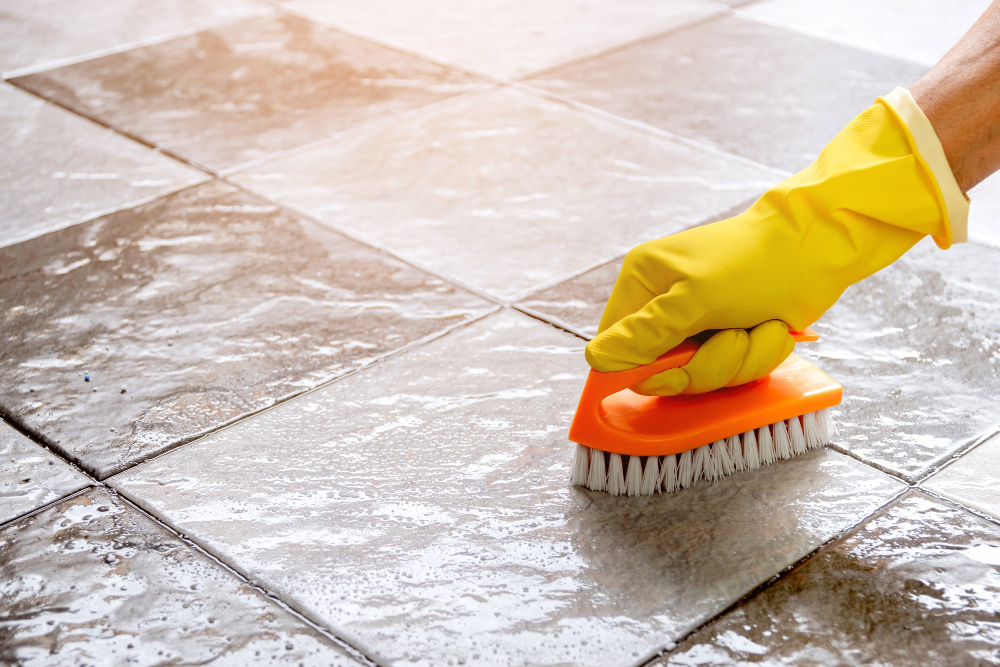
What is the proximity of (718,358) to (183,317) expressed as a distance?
3.73ft

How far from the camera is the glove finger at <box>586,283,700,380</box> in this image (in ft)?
4.74

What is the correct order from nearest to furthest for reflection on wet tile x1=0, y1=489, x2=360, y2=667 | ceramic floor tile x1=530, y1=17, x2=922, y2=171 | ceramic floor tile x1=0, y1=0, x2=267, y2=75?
1. reflection on wet tile x1=0, y1=489, x2=360, y2=667
2. ceramic floor tile x1=530, y1=17, x2=922, y2=171
3. ceramic floor tile x1=0, y1=0, x2=267, y2=75

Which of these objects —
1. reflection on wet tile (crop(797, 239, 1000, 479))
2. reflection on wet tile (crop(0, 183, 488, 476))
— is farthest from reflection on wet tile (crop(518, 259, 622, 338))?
reflection on wet tile (crop(797, 239, 1000, 479))

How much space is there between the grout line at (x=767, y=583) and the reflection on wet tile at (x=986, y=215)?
1030mm

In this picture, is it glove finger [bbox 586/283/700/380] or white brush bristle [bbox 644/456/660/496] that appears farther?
white brush bristle [bbox 644/456/660/496]

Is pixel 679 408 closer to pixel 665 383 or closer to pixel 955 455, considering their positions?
pixel 665 383

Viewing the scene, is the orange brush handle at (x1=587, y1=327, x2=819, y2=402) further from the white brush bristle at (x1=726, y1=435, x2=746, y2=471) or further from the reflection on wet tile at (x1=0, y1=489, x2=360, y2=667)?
the reflection on wet tile at (x1=0, y1=489, x2=360, y2=667)

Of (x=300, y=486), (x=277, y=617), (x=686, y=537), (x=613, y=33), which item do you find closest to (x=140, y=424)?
(x=300, y=486)

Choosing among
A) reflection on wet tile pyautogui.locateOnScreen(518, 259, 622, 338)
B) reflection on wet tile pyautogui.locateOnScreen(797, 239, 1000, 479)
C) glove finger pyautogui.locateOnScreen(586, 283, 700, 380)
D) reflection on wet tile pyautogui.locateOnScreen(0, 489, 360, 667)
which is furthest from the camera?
reflection on wet tile pyautogui.locateOnScreen(518, 259, 622, 338)

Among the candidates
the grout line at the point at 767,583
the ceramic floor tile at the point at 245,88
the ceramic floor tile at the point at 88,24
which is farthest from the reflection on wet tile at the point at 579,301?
the ceramic floor tile at the point at 88,24

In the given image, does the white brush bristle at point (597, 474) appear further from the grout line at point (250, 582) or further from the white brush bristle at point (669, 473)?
the grout line at point (250, 582)

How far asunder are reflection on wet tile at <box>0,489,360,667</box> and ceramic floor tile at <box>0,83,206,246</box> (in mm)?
1126

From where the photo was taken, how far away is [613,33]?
3.57 metres

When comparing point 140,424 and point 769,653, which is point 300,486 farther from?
point 769,653
